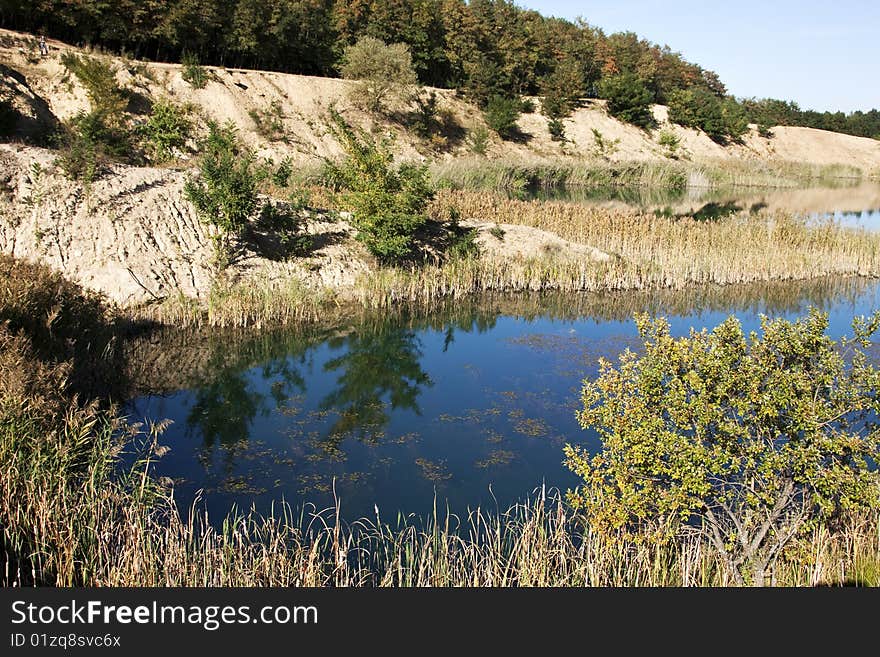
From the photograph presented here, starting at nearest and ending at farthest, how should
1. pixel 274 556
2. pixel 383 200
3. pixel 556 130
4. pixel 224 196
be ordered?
pixel 274 556 < pixel 224 196 < pixel 383 200 < pixel 556 130

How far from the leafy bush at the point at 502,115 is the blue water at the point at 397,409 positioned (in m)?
42.6

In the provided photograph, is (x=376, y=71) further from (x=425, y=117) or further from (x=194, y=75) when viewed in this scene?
(x=194, y=75)

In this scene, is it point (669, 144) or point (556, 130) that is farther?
point (669, 144)

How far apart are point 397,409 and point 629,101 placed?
66219 millimetres

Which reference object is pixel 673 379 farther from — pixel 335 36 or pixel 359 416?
pixel 335 36

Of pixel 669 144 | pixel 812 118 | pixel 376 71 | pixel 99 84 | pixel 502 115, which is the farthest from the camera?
pixel 812 118

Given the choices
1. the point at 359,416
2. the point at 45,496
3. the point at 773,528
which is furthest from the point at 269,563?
the point at 359,416

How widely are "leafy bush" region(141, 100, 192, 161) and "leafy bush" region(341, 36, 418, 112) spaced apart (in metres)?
15.9

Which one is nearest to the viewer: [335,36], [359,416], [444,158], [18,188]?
[359,416]

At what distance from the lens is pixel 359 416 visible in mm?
12070

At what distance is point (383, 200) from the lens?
64.8 ft

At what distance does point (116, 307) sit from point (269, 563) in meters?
11.4

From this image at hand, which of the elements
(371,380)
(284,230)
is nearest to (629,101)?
(284,230)

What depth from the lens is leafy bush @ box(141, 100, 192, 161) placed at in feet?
126
